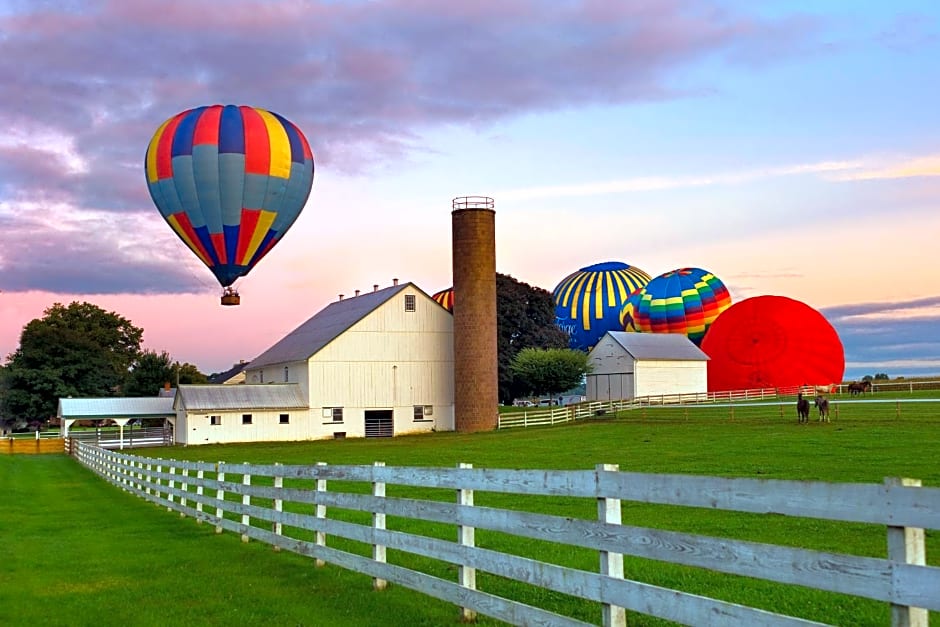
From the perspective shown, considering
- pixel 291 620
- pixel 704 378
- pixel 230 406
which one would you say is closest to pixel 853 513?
pixel 291 620

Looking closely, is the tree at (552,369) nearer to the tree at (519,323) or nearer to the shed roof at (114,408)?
the tree at (519,323)

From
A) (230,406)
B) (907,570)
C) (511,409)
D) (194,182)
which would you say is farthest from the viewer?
(511,409)

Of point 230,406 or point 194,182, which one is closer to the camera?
point 194,182

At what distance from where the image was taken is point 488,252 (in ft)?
210

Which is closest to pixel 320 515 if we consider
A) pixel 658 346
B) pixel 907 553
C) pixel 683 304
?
pixel 907 553

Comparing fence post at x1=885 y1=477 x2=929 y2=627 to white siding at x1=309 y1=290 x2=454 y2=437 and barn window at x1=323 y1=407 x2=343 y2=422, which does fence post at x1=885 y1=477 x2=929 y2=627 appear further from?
barn window at x1=323 y1=407 x2=343 y2=422

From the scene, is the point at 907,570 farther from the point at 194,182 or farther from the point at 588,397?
the point at 588,397

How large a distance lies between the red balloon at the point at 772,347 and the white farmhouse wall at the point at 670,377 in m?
3.85

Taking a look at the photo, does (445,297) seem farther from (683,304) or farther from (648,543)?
(648,543)

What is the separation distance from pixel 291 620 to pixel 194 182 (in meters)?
38.7

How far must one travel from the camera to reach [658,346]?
77938 mm

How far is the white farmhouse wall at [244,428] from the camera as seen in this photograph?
60219 millimetres

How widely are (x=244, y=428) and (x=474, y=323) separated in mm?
15323

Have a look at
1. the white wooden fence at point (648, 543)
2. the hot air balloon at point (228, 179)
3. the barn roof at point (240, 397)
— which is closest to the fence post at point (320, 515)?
the white wooden fence at point (648, 543)
